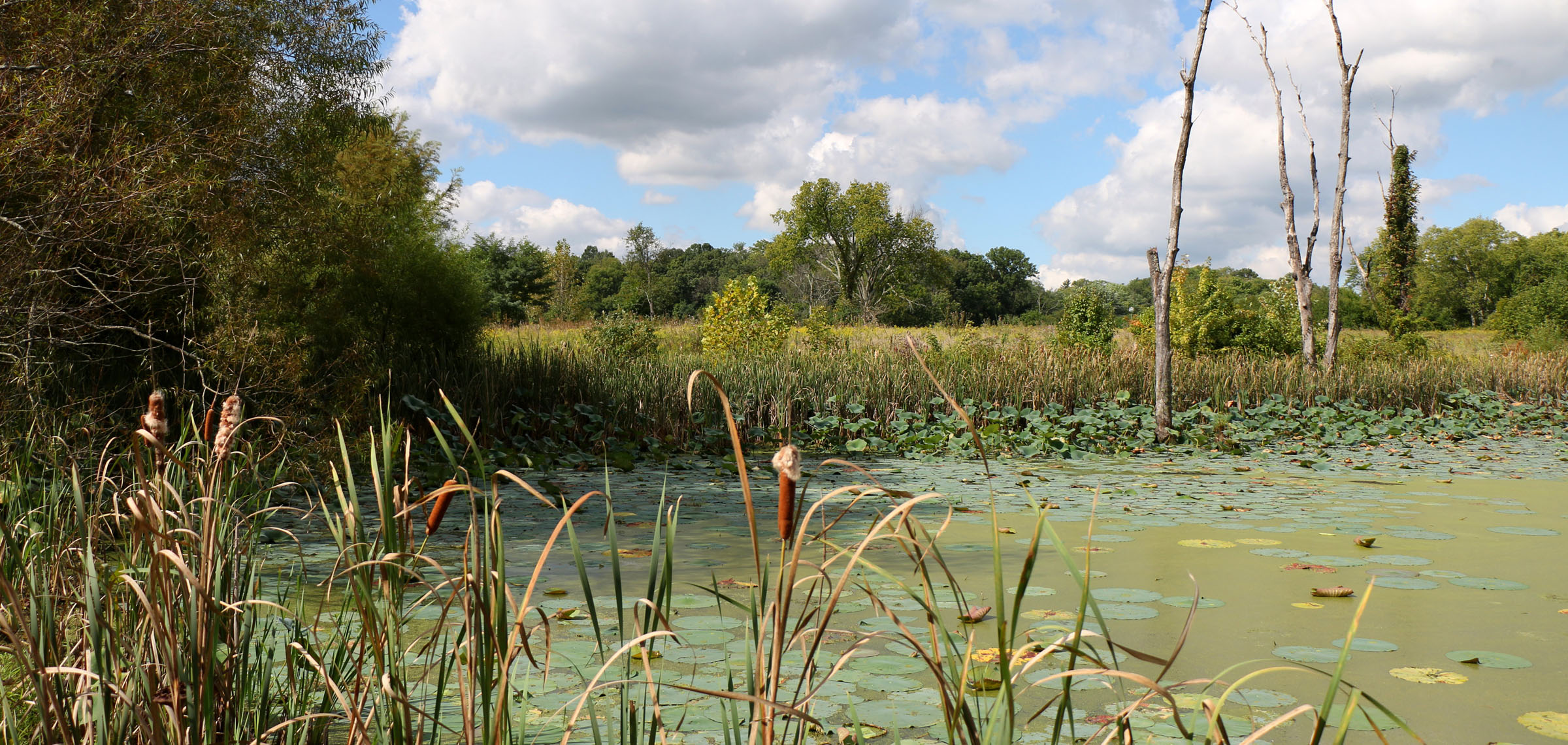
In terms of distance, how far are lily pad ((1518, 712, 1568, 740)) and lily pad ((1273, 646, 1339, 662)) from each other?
42 cm

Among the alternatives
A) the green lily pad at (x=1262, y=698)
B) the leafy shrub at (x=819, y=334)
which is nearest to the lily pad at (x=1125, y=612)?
the green lily pad at (x=1262, y=698)

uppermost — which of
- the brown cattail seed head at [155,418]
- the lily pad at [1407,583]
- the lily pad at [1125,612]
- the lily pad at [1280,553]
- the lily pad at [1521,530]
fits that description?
the brown cattail seed head at [155,418]

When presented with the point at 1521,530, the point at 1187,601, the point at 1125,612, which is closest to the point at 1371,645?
the point at 1187,601

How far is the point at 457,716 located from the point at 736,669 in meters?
0.65

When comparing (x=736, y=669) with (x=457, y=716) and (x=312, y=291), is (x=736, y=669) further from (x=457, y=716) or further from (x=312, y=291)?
(x=312, y=291)

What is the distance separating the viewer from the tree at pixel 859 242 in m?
44.8

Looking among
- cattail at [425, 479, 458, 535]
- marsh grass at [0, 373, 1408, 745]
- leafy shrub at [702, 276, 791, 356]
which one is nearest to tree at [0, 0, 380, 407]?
marsh grass at [0, 373, 1408, 745]

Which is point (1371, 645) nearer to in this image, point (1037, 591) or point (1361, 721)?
point (1361, 721)

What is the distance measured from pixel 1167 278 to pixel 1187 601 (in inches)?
265

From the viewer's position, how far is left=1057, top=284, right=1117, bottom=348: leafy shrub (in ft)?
52.9

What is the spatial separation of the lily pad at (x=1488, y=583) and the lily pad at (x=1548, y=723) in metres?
1.43

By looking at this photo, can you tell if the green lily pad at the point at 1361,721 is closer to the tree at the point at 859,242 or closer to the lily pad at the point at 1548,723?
the lily pad at the point at 1548,723

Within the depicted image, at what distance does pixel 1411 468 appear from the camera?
24.0 feet

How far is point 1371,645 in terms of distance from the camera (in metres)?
2.61
